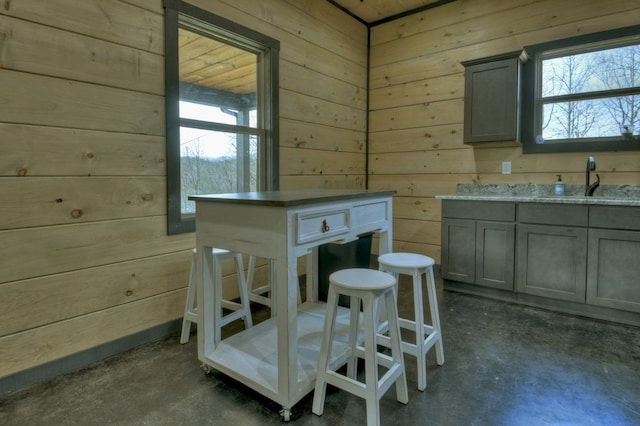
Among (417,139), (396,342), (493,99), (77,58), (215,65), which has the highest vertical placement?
(215,65)

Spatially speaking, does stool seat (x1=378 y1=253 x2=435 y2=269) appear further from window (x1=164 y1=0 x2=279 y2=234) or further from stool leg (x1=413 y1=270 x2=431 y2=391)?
window (x1=164 y1=0 x2=279 y2=234)

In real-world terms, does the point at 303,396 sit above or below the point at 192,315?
below

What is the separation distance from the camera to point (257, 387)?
1.68 m

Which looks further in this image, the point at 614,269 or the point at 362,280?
the point at 614,269

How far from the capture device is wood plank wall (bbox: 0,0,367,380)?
1.80 m

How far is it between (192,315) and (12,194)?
1.13 metres

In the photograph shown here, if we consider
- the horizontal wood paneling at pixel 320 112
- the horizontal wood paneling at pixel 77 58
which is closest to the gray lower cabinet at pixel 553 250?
the horizontal wood paneling at pixel 320 112

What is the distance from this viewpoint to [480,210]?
3.14 m

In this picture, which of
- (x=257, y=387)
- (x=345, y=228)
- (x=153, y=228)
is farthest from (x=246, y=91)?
(x=257, y=387)

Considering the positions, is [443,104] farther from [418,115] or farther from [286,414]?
[286,414]

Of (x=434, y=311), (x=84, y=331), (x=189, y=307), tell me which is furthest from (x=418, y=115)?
(x=84, y=331)

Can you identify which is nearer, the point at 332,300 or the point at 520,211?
the point at 332,300

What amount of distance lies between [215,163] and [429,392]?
2079mm

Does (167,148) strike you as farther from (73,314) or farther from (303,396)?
(303,396)
